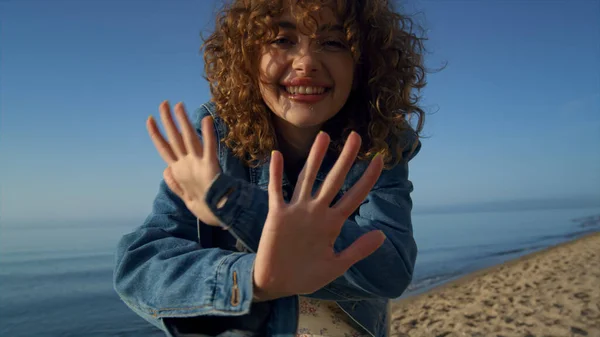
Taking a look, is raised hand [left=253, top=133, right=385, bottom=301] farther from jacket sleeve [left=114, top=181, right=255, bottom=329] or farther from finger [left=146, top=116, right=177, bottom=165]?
finger [left=146, top=116, right=177, bottom=165]

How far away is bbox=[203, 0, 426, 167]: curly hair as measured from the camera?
1776mm

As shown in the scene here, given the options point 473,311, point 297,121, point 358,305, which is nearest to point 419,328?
point 473,311

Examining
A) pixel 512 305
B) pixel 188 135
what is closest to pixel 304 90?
pixel 188 135

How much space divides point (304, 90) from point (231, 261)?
763 mm

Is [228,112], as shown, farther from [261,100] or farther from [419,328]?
[419,328]

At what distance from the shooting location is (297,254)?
41.2 inches

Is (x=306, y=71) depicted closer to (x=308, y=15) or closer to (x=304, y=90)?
(x=304, y=90)

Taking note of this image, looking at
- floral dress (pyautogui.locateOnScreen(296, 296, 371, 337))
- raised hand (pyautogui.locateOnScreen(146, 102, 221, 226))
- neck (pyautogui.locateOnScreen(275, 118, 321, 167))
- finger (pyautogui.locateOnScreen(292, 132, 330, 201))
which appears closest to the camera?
finger (pyautogui.locateOnScreen(292, 132, 330, 201))

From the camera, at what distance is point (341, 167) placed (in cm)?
101

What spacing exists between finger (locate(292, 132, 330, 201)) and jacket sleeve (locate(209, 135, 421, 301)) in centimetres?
21

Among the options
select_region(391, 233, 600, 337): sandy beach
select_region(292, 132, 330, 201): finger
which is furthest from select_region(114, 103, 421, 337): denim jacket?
select_region(391, 233, 600, 337): sandy beach

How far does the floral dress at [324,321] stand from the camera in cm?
162

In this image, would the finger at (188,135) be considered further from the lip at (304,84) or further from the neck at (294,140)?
the neck at (294,140)

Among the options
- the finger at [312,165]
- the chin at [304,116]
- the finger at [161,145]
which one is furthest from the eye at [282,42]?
the finger at [312,165]
